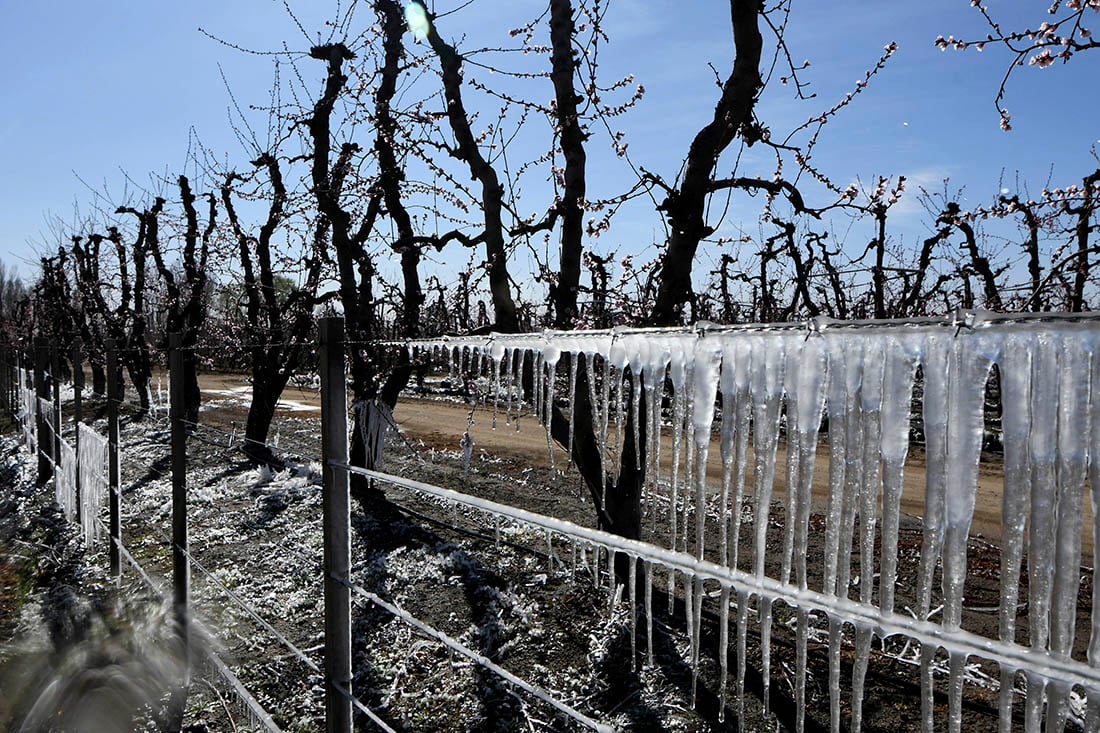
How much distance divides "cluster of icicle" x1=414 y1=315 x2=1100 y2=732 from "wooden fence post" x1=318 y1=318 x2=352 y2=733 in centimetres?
128

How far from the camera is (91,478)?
552 cm

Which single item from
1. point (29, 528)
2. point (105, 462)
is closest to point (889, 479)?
point (105, 462)

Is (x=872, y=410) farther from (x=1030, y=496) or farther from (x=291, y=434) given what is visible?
(x=291, y=434)

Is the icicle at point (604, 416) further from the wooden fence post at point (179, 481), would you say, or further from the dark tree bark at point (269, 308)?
the dark tree bark at point (269, 308)

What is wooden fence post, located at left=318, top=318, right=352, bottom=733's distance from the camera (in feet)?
6.94

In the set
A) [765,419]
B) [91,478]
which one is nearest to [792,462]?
[765,419]

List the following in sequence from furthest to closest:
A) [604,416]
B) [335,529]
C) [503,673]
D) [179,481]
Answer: [179,481]
[335,529]
[604,416]
[503,673]

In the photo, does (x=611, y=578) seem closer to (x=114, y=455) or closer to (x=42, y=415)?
(x=114, y=455)

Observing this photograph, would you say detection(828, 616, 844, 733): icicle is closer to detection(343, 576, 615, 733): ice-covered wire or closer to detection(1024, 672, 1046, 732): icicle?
detection(1024, 672, 1046, 732): icicle

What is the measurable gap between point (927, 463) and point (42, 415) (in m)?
9.82

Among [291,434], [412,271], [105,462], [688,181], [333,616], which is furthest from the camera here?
[291,434]

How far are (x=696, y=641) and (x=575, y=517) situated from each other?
558 cm

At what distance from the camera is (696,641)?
44.3 inches

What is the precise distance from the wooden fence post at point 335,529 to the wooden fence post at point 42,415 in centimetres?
779
